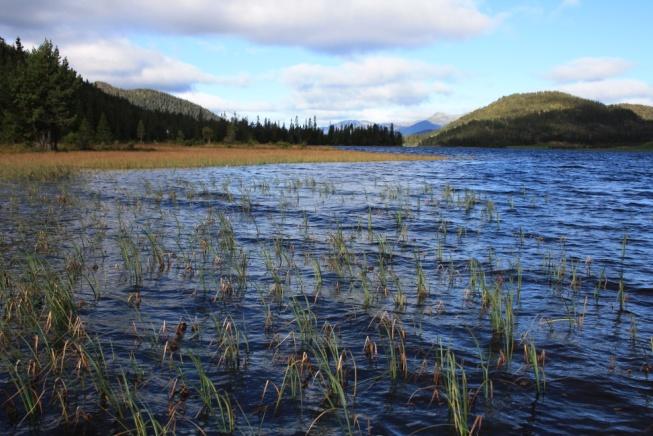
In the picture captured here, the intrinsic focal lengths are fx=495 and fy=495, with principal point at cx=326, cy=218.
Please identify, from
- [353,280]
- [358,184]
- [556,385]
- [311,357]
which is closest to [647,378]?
[556,385]

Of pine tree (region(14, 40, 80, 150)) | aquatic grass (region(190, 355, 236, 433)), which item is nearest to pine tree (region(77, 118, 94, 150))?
pine tree (region(14, 40, 80, 150))

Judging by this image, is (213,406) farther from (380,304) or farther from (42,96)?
(42,96)

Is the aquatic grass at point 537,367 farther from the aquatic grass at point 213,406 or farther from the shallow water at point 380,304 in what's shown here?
the aquatic grass at point 213,406

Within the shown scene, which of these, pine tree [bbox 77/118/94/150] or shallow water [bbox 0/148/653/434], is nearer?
shallow water [bbox 0/148/653/434]

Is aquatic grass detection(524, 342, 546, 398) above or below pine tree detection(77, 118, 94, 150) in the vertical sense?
below

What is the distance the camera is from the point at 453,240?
645 inches

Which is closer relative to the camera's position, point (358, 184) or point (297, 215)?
point (297, 215)

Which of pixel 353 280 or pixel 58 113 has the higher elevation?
pixel 58 113

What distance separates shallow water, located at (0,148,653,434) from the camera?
6.23 m

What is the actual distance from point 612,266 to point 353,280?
7.23 metres

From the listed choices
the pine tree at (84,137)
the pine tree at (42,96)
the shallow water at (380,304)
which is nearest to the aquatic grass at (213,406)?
the shallow water at (380,304)

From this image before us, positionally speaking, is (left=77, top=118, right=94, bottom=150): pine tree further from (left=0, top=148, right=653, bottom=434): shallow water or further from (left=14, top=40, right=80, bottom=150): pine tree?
(left=0, top=148, right=653, bottom=434): shallow water

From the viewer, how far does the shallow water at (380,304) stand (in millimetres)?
6234

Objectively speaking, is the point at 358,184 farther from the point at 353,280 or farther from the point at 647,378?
the point at 647,378
